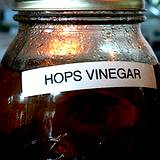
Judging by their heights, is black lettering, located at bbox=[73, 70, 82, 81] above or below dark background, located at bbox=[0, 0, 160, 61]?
above

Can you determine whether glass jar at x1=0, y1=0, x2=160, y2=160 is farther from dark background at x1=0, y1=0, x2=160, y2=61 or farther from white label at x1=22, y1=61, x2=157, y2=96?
dark background at x1=0, y1=0, x2=160, y2=61

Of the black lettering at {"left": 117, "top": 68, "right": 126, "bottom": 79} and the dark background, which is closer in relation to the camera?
the black lettering at {"left": 117, "top": 68, "right": 126, "bottom": 79}

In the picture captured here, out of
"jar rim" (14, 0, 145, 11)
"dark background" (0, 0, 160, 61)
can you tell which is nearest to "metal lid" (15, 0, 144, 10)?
"jar rim" (14, 0, 145, 11)

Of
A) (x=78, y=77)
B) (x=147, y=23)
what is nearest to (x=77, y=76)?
(x=78, y=77)

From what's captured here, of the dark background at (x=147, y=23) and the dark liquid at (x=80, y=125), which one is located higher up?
the dark liquid at (x=80, y=125)

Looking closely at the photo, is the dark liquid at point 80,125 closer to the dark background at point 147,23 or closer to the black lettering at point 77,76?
the black lettering at point 77,76

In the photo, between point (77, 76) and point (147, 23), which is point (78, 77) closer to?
point (77, 76)

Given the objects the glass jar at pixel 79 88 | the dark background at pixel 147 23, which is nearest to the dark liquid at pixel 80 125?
the glass jar at pixel 79 88

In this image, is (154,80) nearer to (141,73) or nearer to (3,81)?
(141,73)
